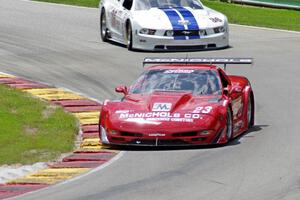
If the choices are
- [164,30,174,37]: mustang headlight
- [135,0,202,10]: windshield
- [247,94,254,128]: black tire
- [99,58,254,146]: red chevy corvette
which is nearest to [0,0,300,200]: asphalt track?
[247,94,254,128]: black tire

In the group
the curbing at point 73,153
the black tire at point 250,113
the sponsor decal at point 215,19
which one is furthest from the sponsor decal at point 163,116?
the sponsor decal at point 215,19

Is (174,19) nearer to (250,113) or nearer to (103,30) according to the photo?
(103,30)

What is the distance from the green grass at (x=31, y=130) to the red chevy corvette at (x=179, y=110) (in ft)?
3.08

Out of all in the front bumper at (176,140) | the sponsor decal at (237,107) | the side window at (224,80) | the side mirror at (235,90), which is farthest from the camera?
the side window at (224,80)

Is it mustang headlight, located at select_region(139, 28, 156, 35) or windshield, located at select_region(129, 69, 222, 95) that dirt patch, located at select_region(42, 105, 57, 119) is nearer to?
windshield, located at select_region(129, 69, 222, 95)

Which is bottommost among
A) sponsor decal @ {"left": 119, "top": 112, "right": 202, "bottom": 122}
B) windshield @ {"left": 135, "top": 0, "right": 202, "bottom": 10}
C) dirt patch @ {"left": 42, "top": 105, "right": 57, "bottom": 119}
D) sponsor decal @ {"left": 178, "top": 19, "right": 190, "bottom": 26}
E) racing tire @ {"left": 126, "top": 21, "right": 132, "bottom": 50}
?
racing tire @ {"left": 126, "top": 21, "right": 132, "bottom": 50}

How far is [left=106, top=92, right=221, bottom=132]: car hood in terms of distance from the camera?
16.3m

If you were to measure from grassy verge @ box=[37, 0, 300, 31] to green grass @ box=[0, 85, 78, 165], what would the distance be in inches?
526

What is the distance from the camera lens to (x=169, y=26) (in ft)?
88.6

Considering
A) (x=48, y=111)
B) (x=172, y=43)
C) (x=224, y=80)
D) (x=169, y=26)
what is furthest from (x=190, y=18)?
(x=224, y=80)

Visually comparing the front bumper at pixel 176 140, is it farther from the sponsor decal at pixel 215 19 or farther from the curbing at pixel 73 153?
the sponsor decal at pixel 215 19

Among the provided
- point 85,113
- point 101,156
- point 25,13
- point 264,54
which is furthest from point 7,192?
point 25,13

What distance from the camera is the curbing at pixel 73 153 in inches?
565

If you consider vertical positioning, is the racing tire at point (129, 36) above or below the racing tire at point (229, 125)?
below
